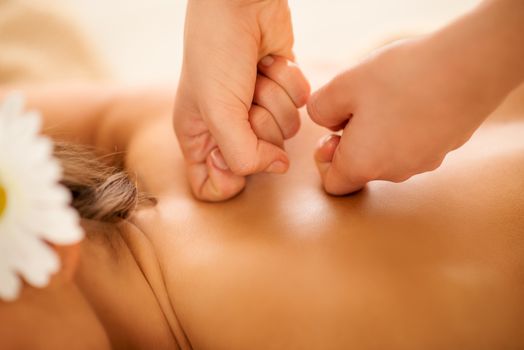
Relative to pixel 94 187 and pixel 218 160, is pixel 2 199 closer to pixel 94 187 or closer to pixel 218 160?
pixel 94 187

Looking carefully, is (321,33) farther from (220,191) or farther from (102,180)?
(102,180)

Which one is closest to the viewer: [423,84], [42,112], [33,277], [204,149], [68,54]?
[33,277]

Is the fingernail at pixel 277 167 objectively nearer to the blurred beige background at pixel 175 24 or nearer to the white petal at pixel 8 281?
the white petal at pixel 8 281

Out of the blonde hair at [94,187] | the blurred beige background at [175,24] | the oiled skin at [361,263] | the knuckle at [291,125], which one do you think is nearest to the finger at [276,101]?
the knuckle at [291,125]

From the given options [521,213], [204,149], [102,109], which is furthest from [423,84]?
[102,109]

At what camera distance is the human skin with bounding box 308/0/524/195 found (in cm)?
51

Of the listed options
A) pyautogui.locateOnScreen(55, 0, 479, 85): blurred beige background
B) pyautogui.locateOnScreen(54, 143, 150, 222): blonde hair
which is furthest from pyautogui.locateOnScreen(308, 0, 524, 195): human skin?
pyautogui.locateOnScreen(55, 0, 479, 85): blurred beige background

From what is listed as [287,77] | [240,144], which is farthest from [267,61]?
[240,144]

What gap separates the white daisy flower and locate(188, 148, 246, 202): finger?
12.8 inches

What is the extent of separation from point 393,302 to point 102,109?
0.67 meters

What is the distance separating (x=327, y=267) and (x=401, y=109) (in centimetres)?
23

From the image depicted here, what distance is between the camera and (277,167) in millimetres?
738

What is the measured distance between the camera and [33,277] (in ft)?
1.44

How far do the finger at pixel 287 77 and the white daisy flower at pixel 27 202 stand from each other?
39cm
